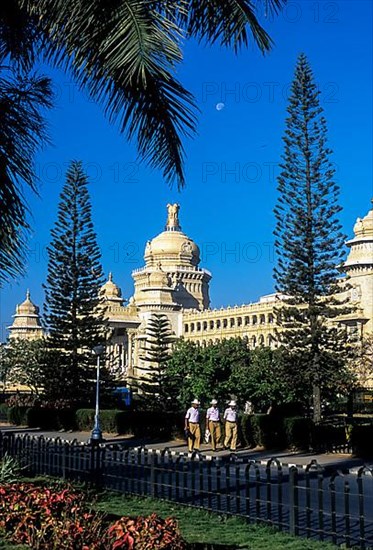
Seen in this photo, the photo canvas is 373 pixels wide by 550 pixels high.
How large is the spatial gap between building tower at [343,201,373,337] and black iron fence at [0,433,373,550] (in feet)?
97.1

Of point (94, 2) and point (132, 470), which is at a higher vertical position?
point (94, 2)

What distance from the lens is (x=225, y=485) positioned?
9.34m

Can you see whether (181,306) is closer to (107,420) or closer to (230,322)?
(230,322)

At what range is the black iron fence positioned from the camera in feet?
22.6

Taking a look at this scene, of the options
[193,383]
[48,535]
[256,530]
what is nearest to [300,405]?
Result: [193,383]

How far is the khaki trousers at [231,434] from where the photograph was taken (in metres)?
17.3

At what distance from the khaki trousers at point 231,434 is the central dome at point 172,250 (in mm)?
61835

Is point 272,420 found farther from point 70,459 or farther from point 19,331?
point 19,331

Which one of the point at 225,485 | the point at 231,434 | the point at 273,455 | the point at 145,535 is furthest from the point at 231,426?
the point at 145,535

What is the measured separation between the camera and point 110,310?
61781 millimetres

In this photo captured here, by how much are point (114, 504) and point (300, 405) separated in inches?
601

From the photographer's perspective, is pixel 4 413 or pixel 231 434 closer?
pixel 231 434

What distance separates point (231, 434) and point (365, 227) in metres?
26.0

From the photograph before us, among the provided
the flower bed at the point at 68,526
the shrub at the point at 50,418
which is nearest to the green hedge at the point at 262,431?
the shrub at the point at 50,418
